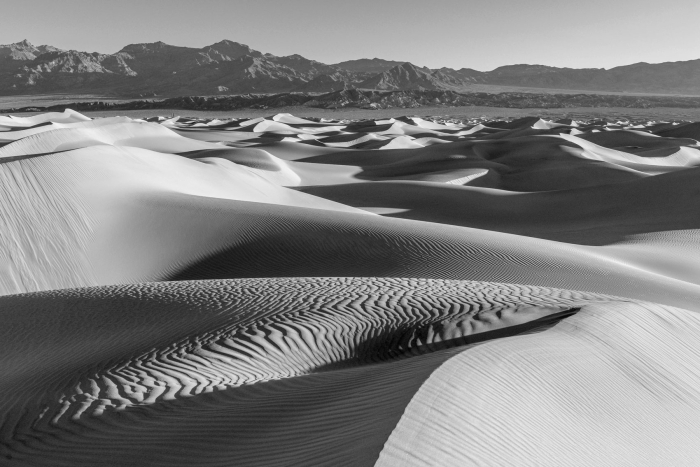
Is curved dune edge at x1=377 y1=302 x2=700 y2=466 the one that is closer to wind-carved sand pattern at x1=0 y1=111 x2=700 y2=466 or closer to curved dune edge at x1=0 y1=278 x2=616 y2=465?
wind-carved sand pattern at x1=0 y1=111 x2=700 y2=466

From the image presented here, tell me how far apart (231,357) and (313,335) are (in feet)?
2.49

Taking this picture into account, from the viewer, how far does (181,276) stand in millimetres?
10820

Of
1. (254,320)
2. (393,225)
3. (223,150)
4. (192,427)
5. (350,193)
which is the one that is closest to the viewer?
(192,427)

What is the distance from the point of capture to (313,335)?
215 inches

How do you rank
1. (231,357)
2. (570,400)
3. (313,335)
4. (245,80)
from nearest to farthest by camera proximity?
(570,400) → (231,357) → (313,335) → (245,80)

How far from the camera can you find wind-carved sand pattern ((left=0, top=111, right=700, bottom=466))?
3.37 m

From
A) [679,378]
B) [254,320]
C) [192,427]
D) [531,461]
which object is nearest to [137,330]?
[254,320]

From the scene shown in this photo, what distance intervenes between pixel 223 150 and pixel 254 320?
78.4ft

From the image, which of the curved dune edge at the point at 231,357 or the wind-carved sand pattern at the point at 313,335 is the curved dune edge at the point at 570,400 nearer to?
the wind-carved sand pattern at the point at 313,335

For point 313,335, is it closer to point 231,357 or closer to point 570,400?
point 231,357

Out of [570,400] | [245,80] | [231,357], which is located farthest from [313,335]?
[245,80]

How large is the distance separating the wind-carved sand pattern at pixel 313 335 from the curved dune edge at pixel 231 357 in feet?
0.07

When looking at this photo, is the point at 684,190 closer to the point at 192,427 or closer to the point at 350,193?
the point at 350,193

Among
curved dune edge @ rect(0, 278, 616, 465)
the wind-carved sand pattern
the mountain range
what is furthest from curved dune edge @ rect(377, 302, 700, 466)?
the mountain range
